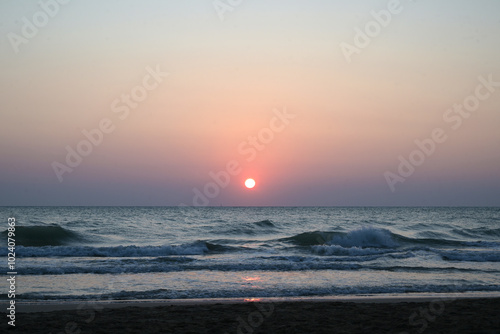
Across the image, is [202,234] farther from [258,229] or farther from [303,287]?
[303,287]

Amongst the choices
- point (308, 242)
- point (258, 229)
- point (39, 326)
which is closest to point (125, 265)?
point (39, 326)

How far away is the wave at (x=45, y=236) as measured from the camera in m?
35.0

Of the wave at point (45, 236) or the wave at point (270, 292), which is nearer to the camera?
the wave at point (270, 292)

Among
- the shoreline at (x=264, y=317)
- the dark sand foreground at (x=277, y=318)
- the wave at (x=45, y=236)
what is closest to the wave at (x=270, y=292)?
the shoreline at (x=264, y=317)

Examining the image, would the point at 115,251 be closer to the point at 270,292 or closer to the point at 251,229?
the point at 270,292

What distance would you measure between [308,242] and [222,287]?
22.9 m

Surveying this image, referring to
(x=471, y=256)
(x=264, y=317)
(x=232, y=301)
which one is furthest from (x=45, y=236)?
(x=264, y=317)

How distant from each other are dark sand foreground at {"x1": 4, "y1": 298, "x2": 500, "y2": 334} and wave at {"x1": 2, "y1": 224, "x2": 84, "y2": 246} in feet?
83.3

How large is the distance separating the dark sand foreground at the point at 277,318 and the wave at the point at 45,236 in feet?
83.3

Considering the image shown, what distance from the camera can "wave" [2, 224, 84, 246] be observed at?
35.0m

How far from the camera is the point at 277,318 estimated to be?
10578 millimetres

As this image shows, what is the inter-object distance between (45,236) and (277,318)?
3115cm

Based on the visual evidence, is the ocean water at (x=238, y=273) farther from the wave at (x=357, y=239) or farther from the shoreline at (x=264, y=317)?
the wave at (x=357, y=239)

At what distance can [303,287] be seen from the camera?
15898 millimetres
